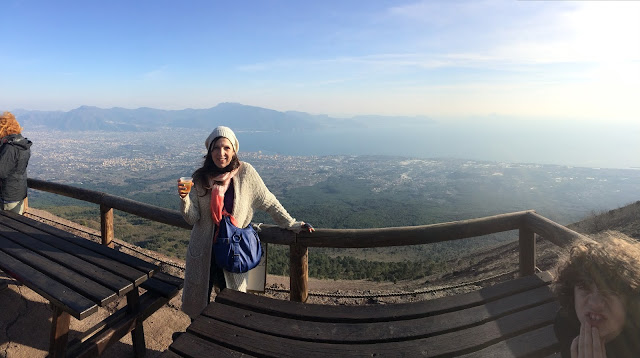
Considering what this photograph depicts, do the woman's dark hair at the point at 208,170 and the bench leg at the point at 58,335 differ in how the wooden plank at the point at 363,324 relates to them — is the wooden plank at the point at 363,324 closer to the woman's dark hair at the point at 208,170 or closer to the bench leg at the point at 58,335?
the woman's dark hair at the point at 208,170

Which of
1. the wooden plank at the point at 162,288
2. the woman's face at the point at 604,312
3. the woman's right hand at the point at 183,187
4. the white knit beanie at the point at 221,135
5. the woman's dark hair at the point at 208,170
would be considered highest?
the white knit beanie at the point at 221,135

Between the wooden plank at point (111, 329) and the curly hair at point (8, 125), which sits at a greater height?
the curly hair at point (8, 125)

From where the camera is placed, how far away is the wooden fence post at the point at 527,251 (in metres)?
2.80

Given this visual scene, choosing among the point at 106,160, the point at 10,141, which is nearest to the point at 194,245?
the point at 10,141

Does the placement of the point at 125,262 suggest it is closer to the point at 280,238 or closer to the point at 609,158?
the point at 280,238

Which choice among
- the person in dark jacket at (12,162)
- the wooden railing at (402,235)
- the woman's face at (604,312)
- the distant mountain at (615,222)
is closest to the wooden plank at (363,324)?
the woman's face at (604,312)

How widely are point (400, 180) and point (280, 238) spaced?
90.9 meters

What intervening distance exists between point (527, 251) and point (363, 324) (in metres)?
1.78

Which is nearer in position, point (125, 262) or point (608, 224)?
point (125, 262)

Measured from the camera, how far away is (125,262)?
2500mm

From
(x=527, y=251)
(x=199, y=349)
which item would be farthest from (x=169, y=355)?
(x=527, y=251)

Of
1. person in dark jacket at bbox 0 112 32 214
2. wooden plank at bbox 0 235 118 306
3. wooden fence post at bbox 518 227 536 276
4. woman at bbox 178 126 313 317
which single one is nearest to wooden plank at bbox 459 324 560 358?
wooden fence post at bbox 518 227 536 276

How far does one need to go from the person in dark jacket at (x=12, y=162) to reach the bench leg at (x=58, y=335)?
2.50 m

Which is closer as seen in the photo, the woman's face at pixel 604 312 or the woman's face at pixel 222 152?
the woman's face at pixel 604 312
